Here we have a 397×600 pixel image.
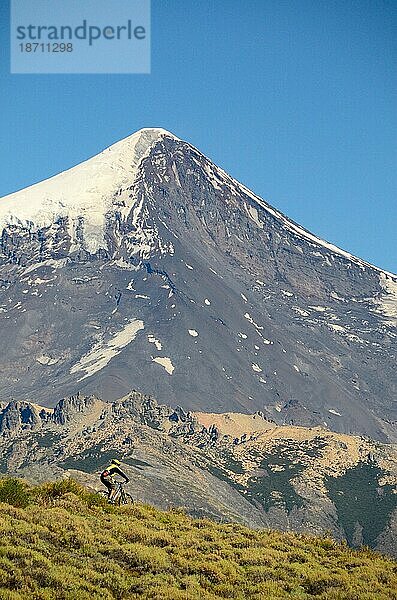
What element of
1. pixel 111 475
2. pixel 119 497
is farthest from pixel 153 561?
pixel 119 497

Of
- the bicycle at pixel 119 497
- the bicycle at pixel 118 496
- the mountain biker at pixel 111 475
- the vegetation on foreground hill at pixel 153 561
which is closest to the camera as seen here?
the vegetation on foreground hill at pixel 153 561

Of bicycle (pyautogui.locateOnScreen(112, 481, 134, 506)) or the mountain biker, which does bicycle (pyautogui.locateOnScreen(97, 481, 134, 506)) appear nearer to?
bicycle (pyautogui.locateOnScreen(112, 481, 134, 506))

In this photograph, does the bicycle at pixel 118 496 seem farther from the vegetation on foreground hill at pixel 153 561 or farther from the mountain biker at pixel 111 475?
the vegetation on foreground hill at pixel 153 561

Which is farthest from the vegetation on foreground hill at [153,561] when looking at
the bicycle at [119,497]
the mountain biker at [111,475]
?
the bicycle at [119,497]

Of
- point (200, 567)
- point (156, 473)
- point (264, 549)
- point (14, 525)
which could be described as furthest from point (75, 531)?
point (156, 473)

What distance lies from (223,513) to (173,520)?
150 m

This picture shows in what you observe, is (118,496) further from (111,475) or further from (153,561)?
(153,561)

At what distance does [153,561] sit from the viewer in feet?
94.3

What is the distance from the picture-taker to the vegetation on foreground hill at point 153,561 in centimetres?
2597

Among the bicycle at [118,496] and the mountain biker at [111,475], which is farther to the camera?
the bicycle at [118,496]

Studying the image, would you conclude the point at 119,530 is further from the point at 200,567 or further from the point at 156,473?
the point at 156,473

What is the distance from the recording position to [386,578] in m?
29.7

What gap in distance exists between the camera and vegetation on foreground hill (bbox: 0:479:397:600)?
25969 millimetres

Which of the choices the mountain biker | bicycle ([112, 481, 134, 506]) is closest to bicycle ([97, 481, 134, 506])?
bicycle ([112, 481, 134, 506])
